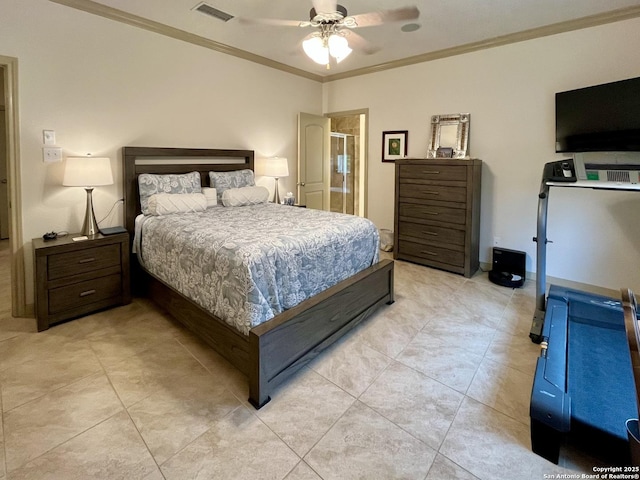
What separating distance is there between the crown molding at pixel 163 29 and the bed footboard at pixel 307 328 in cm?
323

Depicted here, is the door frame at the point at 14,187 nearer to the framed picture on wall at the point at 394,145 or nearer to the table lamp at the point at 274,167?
the table lamp at the point at 274,167

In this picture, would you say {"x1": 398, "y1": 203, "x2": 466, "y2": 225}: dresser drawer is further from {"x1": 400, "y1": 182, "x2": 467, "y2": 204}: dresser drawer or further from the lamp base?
the lamp base

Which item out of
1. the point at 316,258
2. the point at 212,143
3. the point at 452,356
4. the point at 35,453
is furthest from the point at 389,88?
the point at 35,453

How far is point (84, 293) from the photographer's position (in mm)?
2979

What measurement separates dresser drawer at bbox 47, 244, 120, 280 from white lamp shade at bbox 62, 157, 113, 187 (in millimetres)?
561

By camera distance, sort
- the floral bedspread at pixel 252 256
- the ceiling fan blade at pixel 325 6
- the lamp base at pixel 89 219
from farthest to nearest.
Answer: the lamp base at pixel 89 219, the ceiling fan blade at pixel 325 6, the floral bedspread at pixel 252 256

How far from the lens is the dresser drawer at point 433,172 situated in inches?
156

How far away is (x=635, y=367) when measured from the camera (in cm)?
88

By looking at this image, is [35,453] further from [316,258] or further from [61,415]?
[316,258]

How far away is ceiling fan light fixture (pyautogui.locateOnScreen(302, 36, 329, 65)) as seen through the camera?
262 centimetres

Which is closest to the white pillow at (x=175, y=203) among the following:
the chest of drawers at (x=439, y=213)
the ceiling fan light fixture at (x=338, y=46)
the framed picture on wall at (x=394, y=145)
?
the ceiling fan light fixture at (x=338, y=46)

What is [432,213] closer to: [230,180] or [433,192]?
[433,192]

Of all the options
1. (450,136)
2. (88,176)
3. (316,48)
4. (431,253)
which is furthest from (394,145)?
(88,176)

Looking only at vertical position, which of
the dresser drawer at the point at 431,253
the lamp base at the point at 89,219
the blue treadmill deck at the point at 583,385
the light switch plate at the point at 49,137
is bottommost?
the blue treadmill deck at the point at 583,385
